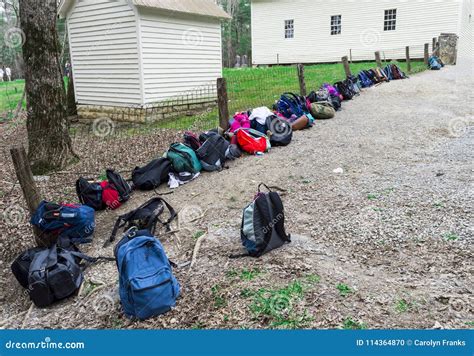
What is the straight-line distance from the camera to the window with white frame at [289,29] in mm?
24703

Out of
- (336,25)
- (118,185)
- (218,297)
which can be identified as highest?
(336,25)

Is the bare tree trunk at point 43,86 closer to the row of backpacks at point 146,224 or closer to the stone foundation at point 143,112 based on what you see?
the row of backpacks at point 146,224

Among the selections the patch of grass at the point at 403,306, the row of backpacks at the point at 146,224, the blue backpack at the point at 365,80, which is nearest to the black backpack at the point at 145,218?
the row of backpacks at the point at 146,224

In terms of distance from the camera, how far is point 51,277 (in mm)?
3734

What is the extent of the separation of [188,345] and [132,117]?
409 inches

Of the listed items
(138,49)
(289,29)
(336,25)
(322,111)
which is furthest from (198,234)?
(289,29)

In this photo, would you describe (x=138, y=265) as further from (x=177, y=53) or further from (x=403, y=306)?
(x=177, y=53)

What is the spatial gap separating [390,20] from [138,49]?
16.4 meters

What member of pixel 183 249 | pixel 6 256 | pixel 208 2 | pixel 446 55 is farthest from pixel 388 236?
pixel 446 55

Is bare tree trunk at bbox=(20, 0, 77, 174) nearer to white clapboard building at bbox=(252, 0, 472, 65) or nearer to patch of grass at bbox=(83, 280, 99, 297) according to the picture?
patch of grass at bbox=(83, 280, 99, 297)

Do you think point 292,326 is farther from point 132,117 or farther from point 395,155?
point 132,117

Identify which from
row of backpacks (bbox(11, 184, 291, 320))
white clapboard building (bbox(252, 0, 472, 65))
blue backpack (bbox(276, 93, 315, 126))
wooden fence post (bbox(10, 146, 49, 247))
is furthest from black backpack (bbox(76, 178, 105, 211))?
white clapboard building (bbox(252, 0, 472, 65))

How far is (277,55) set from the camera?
83.6 feet

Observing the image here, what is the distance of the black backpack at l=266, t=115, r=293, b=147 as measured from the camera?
305 inches
